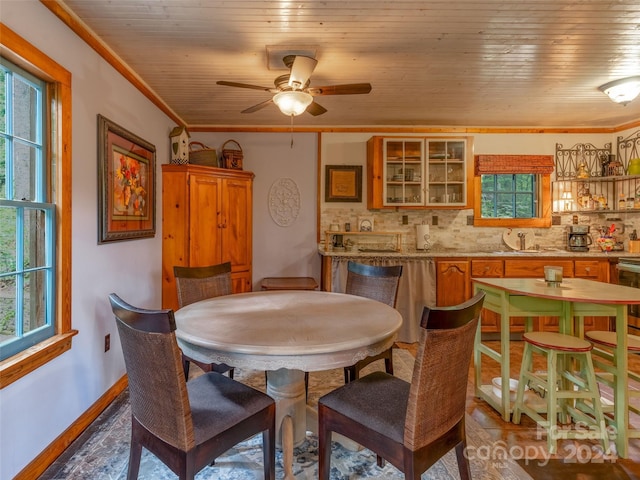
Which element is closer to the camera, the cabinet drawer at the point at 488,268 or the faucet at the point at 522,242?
the cabinet drawer at the point at 488,268

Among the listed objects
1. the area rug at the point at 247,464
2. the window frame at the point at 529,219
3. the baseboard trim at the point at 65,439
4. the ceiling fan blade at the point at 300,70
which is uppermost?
the ceiling fan blade at the point at 300,70

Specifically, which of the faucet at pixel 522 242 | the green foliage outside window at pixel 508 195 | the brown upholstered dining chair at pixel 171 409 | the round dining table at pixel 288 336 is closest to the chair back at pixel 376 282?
the round dining table at pixel 288 336

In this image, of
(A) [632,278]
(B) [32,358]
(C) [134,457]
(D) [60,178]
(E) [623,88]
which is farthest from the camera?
(A) [632,278]

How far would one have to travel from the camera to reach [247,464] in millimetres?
1753

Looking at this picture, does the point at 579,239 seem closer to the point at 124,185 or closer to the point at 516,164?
the point at 516,164

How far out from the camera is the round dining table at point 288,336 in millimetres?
1312

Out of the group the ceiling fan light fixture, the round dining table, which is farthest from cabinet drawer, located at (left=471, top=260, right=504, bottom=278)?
the ceiling fan light fixture

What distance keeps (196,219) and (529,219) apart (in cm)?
389

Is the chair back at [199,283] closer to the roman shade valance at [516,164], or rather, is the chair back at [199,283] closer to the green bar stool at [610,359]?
the green bar stool at [610,359]

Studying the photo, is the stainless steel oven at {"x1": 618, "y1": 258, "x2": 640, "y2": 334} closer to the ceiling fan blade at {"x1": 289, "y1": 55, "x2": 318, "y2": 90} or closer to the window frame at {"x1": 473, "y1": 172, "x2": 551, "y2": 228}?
the window frame at {"x1": 473, "y1": 172, "x2": 551, "y2": 228}

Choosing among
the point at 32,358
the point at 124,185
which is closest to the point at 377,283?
the point at 32,358

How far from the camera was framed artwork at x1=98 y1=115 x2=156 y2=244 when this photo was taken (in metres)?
2.29

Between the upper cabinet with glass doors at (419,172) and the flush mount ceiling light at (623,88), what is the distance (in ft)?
4.19

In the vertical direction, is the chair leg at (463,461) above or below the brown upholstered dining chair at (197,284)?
below
